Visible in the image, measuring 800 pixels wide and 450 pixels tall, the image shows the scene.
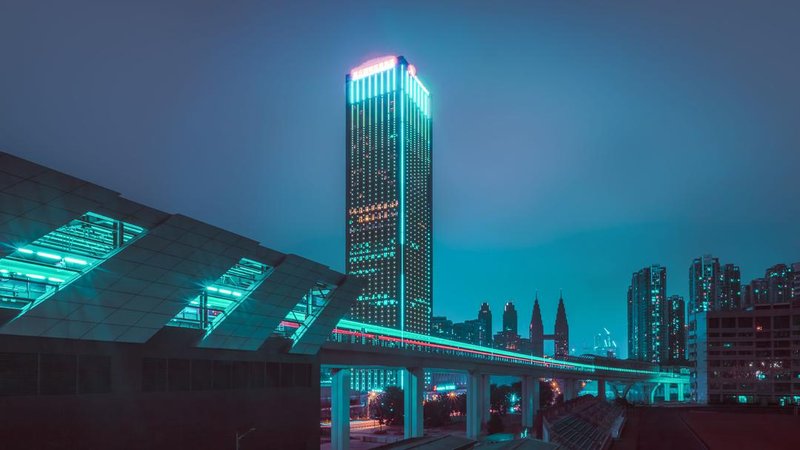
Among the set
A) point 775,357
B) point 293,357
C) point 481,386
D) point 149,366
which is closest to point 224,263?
point 149,366

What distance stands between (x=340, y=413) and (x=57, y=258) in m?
31.8

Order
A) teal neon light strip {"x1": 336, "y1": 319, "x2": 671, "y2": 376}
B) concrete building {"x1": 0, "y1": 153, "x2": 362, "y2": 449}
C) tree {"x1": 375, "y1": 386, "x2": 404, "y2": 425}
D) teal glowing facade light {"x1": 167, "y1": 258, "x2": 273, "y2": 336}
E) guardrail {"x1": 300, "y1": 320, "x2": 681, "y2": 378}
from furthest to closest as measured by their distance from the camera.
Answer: tree {"x1": 375, "y1": 386, "x2": 404, "y2": 425}
teal neon light strip {"x1": 336, "y1": 319, "x2": 671, "y2": 376}
guardrail {"x1": 300, "y1": 320, "x2": 681, "y2": 378}
teal glowing facade light {"x1": 167, "y1": 258, "x2": 273, "y2": 336}
concrete building {"x1": 0, "y1": 153, "x2": 362, "y2": 449}

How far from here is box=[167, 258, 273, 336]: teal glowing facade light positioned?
118 ft

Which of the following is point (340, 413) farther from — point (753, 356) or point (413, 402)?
point (753, 356)

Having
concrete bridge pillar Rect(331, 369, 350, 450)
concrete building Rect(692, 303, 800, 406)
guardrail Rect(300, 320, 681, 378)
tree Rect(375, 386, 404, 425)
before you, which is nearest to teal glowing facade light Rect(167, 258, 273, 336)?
guardrail Rect(300, 320, 681, 378)

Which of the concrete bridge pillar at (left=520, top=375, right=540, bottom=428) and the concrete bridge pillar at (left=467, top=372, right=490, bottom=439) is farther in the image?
the concrete bridge pillar at (left=520, top=375, right=540, bottom=428)

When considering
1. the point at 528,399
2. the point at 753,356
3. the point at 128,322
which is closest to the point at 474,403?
the point at 528,399

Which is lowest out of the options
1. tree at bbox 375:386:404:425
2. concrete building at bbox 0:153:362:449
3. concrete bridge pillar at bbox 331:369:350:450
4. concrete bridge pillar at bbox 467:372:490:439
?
tree at bbox 375:386:404:425

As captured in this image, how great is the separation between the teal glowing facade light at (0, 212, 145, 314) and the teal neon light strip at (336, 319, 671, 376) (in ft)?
85.4

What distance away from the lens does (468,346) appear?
103 m

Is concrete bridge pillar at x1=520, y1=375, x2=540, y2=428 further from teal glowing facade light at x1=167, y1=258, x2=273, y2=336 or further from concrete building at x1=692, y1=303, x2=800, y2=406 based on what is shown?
teal glowing facade light at x1=167, y1=258, x2=273, y2=336

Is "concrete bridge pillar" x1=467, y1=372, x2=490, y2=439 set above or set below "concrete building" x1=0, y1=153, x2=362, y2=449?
below

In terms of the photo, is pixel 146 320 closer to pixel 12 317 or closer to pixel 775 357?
pixel 12 317

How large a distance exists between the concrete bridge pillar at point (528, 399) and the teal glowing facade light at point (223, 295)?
87747 millimetres
